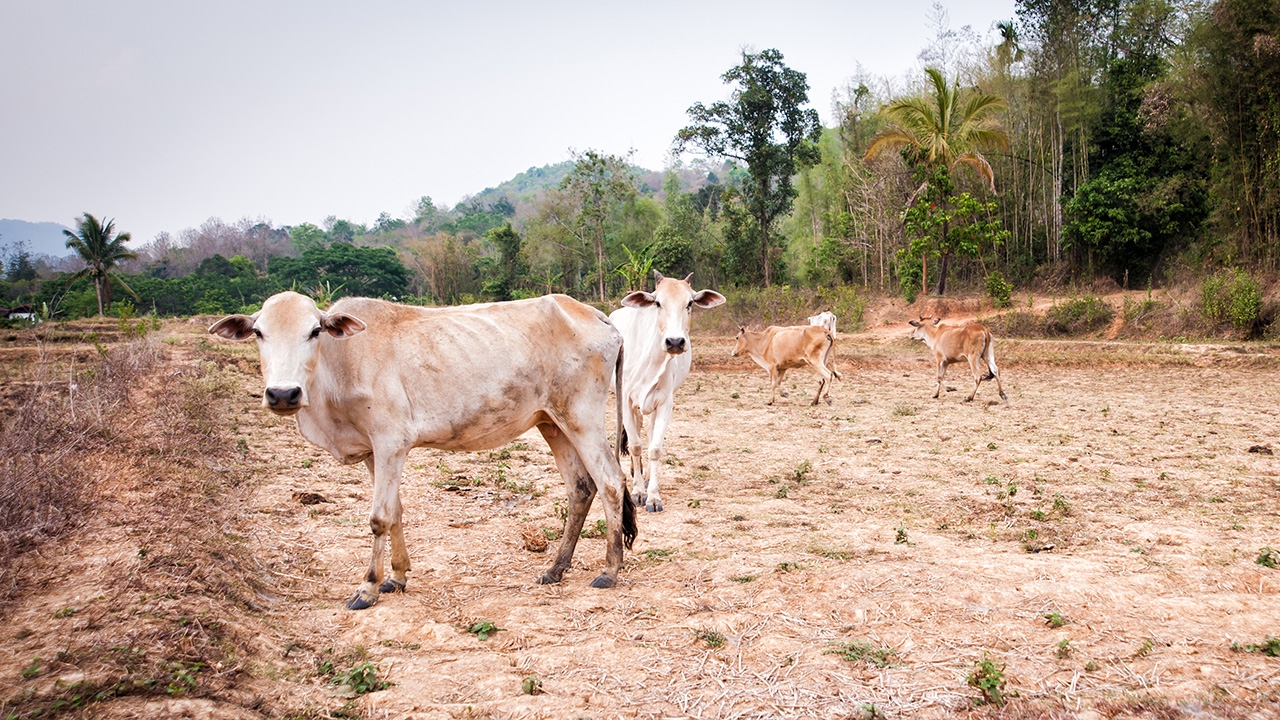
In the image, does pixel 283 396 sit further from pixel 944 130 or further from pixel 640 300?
pixel 944 130

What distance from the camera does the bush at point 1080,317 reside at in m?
23.5

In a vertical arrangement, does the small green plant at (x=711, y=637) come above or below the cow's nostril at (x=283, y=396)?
below

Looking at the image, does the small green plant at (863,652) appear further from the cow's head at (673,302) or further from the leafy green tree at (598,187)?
the leafy green tree at (598,187)

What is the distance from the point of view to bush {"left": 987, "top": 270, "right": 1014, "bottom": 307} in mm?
26812

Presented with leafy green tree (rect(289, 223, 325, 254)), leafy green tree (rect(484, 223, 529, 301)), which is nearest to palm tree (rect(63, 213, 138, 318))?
leafy green tree (rect(484, 223, 529, 301))

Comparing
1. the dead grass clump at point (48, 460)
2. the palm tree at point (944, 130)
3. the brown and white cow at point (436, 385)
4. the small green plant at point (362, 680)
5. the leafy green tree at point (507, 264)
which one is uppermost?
the palm tree at point (944, 130)

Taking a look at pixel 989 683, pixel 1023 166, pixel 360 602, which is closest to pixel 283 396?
pixel 360 602

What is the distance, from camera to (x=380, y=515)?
4391mm

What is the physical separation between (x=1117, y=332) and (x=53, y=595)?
84.5 feet

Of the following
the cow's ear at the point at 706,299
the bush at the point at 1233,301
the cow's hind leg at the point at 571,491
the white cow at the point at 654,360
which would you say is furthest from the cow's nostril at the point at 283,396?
the bush at the point at 1233,301

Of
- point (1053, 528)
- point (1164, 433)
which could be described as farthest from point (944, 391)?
point (1053, 528)

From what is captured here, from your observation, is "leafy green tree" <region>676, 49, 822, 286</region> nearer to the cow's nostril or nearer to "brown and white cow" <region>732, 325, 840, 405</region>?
"brown and white cow" <region>732, 325, 840, 405</region>

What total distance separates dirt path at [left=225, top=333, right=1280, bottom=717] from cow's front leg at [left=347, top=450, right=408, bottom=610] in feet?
0.46

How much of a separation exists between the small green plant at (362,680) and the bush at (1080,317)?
2531 cm
